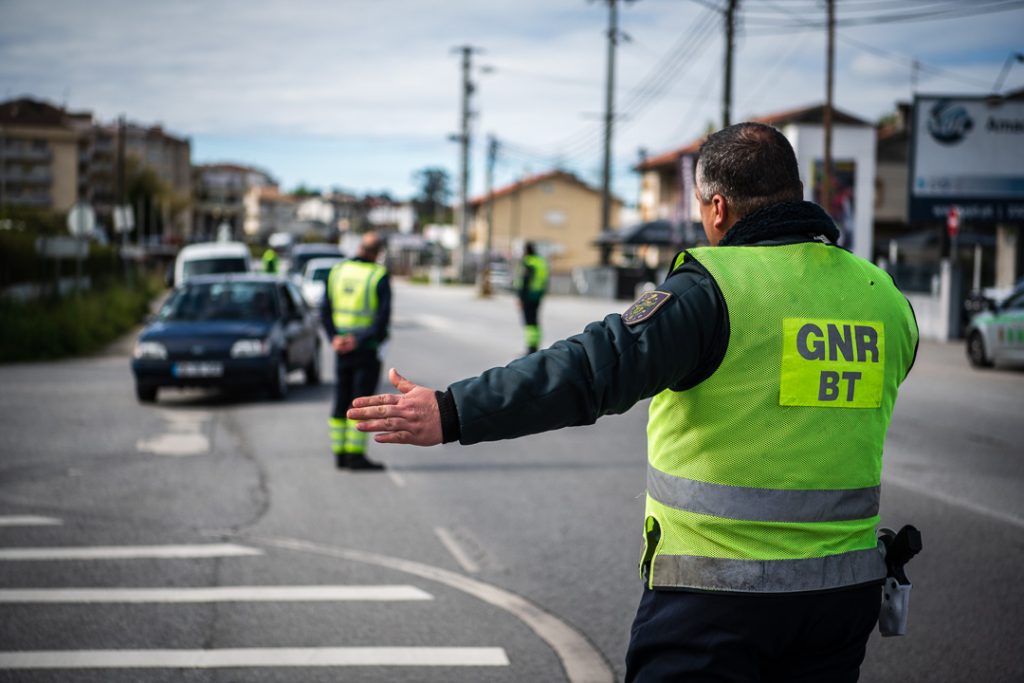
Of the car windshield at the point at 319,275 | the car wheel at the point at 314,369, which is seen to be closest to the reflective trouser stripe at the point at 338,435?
the car wheel at the point at 314,369

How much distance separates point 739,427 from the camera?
2600 mm

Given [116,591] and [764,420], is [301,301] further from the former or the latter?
[764,420]

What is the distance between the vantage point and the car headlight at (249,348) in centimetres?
1376

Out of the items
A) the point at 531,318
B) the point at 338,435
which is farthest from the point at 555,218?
the point at 338,435

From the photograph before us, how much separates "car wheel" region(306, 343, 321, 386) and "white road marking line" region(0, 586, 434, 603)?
10379 millimetres

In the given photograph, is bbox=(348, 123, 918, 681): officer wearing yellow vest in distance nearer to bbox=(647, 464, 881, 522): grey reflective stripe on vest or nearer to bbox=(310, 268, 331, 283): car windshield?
bbox=(647, 464, 881, 522): grey reflective stripe on vest

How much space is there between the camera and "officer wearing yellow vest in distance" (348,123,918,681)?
254 centimetres

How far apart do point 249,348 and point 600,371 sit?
11.8 m

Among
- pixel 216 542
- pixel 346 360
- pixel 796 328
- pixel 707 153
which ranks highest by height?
pixel 707 153

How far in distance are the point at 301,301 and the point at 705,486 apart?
14245 millimetres

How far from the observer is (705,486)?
2609 millimetres

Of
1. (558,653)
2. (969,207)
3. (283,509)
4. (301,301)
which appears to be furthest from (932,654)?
(969,207)

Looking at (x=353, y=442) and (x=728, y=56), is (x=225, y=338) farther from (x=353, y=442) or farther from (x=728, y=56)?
(x=728, y=56)

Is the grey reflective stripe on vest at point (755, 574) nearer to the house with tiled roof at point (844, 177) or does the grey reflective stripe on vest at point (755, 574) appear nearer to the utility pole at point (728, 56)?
the utility pole at point (728, 56)
